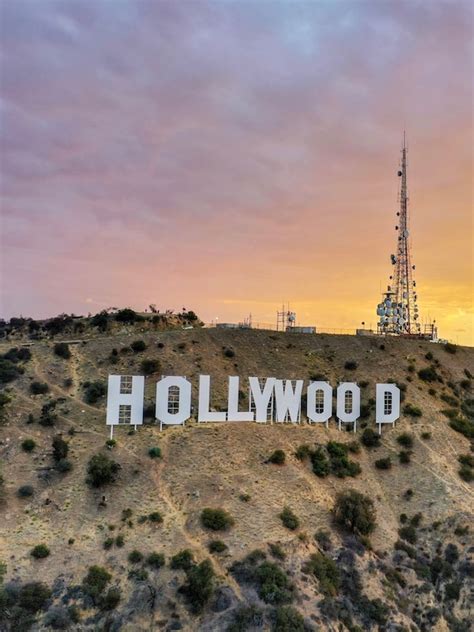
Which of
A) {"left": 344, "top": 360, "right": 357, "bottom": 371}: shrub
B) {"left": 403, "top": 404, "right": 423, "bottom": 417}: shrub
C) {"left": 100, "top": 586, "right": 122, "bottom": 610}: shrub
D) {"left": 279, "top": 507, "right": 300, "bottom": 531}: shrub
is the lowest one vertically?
{"left": 100, "top": 586, "right": 122, "bottom": 610}: shrub

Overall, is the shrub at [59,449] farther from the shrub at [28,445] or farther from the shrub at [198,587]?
the shrub at [198,587]

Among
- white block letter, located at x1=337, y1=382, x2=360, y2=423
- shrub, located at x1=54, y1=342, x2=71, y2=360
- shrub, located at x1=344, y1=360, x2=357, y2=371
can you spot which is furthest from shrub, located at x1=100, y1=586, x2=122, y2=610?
shrub, located at x1=344, y1=360, x2=357, y2=371

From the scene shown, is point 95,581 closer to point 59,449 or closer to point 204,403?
point 59,449

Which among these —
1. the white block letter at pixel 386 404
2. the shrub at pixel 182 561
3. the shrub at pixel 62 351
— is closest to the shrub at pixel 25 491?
the shrub at pixel 182 561

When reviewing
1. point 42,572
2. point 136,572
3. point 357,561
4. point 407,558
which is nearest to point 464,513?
point 407,558

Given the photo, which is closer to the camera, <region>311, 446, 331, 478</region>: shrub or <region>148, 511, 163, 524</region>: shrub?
<region>148, 511, 163, 524</region>: shrub

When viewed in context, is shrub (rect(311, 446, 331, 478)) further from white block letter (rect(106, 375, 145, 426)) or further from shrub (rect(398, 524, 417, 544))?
white block letter (rect(106, 375, 145, 426))

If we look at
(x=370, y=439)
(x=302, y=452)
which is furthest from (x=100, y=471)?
(x=370, y=439)
